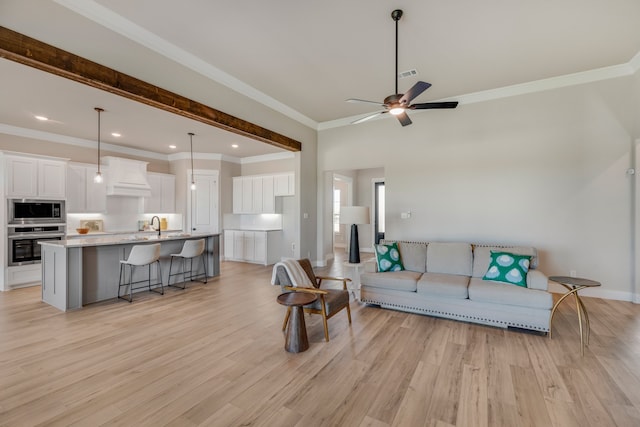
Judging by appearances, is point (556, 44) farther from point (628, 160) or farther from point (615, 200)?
point (615, 200)

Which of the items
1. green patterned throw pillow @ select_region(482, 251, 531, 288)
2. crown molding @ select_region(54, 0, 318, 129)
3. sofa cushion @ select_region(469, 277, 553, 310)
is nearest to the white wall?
green patterned throw pillow @ select_region(482, 251, 531, 288)

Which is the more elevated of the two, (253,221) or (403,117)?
(403,117)

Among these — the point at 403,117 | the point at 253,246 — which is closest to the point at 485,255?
the point at 403,117

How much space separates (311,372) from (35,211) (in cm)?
597

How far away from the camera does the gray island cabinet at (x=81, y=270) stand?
384cm

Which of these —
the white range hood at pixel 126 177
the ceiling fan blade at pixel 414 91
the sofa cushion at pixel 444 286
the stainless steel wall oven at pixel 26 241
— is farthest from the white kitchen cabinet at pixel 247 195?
the ceiling fan blade at pixel 414 91

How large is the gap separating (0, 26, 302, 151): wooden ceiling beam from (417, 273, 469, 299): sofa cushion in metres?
3.52

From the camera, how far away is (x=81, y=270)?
13.0ft

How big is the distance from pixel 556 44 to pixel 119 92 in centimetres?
512

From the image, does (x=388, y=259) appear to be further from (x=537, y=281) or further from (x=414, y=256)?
(x=537, y=281)

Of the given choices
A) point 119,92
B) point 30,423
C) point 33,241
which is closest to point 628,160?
point 119,92

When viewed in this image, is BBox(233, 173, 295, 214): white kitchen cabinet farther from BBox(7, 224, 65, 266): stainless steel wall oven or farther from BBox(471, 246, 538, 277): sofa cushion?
BBox(471, 246, 538, 277): sofa cushion

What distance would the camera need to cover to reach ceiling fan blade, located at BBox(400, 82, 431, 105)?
2819 mm

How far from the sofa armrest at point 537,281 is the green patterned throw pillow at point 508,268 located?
46mm
